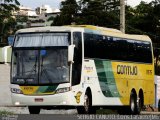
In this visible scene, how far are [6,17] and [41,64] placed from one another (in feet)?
143

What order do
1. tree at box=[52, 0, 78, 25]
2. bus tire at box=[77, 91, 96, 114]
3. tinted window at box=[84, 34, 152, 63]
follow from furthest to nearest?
tree at box=[52, 0, 78, 25] → tinted window at box=[84, 34, 152, 63] → bus tire at box=[77, 91, 96, 114]

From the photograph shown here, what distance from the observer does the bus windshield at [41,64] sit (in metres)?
21.6

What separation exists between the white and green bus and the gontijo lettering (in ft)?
2.08

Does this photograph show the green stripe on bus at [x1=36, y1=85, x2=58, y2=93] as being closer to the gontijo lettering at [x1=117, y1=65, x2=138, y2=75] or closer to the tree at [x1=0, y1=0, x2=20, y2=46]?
the gontijo lettering at [x1=117, y1=65, x2=138, y2=75]

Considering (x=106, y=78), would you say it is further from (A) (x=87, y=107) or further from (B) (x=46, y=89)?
(B) (x=46, y=89)

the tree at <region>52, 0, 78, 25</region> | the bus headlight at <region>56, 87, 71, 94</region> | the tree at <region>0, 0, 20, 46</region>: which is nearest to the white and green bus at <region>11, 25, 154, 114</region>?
the bus headlight at <region>56, 87, 71, 94</region>

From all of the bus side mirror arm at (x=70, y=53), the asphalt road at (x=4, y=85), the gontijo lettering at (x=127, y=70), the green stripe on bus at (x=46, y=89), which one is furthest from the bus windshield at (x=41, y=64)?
the asphalt road at (x=4, y=85)

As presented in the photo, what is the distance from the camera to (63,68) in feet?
70.9

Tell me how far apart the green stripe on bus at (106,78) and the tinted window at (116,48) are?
11.7 inches

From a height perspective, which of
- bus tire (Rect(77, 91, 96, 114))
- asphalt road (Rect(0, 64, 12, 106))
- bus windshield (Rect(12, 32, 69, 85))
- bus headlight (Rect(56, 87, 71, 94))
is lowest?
asphalt road (Rect(0, 64, 12, 106))

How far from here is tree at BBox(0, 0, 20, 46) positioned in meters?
63.7

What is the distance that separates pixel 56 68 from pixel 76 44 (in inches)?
47.6

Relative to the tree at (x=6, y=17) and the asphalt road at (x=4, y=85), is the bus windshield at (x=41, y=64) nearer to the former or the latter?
the asphalt road at (x=4, y=85)

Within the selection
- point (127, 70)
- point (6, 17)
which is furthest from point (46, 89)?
point (6, 17)
